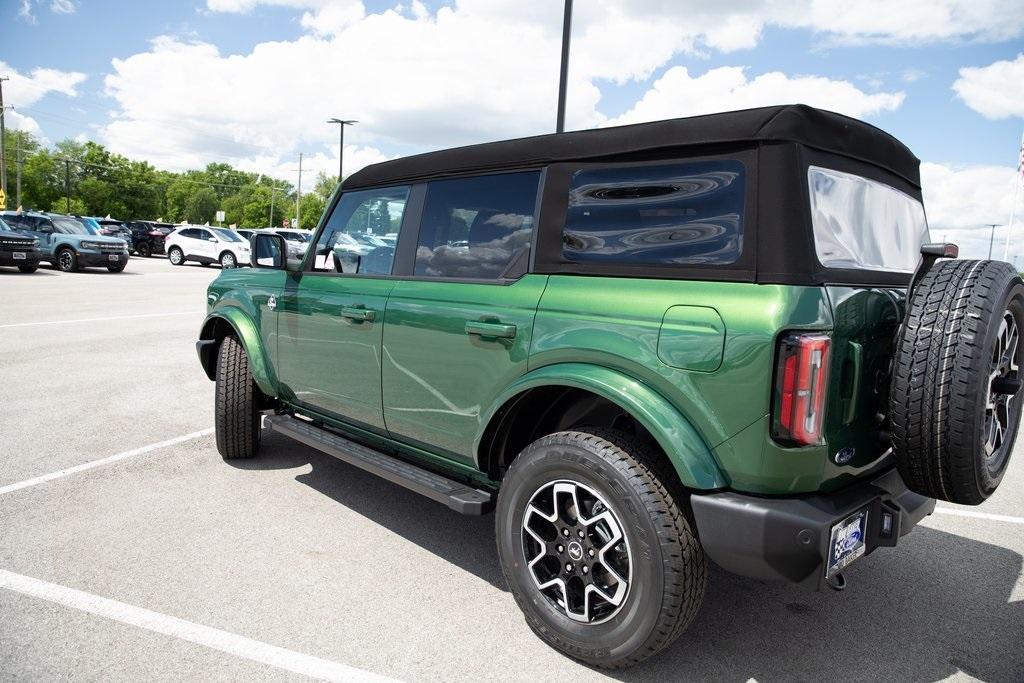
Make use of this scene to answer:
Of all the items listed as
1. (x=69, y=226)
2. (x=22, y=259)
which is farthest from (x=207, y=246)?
(x=22, y=259)

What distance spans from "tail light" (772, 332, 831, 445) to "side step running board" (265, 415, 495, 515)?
1.35m

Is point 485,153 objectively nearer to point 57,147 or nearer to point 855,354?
point 855,354

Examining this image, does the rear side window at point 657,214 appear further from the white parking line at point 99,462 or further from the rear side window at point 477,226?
the white parking line at point 99,462

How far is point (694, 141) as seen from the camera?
98.7 inches

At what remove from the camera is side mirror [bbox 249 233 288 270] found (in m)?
4.26

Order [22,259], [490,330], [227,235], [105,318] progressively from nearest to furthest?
[490,330]
[105,318]
[22,259]
[227,235]

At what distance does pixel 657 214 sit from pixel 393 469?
1767 mm

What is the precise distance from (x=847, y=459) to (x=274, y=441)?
4272 millimetres

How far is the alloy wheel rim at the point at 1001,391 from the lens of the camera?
2523mm

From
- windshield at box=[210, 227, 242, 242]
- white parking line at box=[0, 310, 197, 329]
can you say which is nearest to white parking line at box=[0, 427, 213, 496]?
white parking line at box=[0, 310, 197, 329]

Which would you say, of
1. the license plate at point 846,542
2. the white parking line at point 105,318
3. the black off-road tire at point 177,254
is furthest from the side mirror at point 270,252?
the black off-road tire at point 177,254

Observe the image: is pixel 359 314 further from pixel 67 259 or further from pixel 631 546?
pixel 67 259

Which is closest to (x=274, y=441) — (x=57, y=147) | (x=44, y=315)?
(x=44, y=315)

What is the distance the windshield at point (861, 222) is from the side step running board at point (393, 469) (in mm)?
1702
